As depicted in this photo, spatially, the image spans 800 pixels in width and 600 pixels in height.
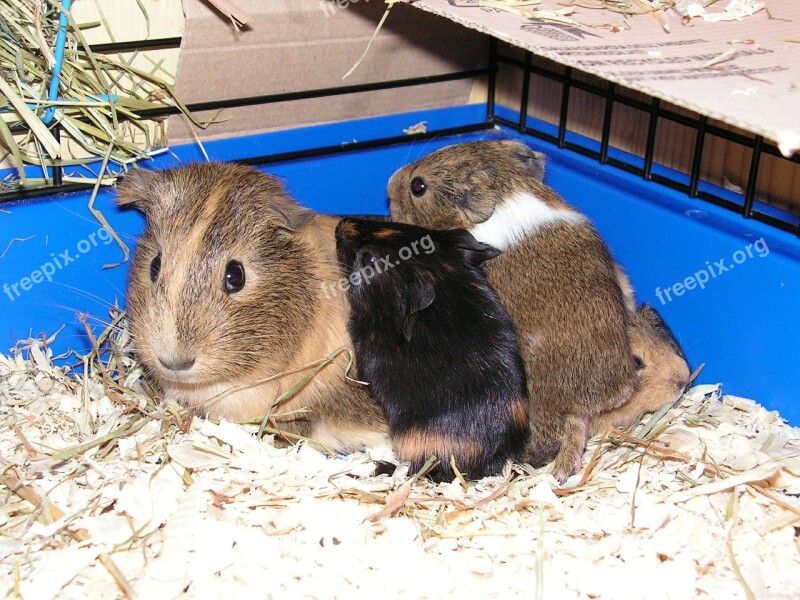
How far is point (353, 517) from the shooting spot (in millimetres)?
2494

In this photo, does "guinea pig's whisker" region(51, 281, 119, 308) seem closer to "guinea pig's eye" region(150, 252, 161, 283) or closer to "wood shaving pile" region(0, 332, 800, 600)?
"wood shaving pile" region(0, 332, 800, 600)

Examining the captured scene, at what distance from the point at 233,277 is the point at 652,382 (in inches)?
61.7

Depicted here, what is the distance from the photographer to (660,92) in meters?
2.29

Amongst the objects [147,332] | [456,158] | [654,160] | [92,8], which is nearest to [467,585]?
[147,332]

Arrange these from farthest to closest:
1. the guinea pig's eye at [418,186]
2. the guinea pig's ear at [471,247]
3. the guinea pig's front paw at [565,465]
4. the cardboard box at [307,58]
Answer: the guinea pig's eye at [418,186]
the cardboard box at [307,58]
the guinea pig's ear at [471,247]
the guinea pig's front paw at [565,465]

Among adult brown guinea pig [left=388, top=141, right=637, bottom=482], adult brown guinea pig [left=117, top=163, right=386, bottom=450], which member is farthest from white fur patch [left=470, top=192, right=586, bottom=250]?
adult brown guinea pig [left=117, top=163, right=386, bottom=450]

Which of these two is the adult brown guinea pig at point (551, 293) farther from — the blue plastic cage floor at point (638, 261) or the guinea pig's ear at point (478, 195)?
the blue plastic cage floor at point (638, 261)

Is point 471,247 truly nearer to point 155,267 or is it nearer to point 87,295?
point 155,267

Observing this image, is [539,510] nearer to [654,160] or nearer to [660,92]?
[660,92]

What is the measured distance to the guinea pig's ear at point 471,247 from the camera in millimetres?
3018
